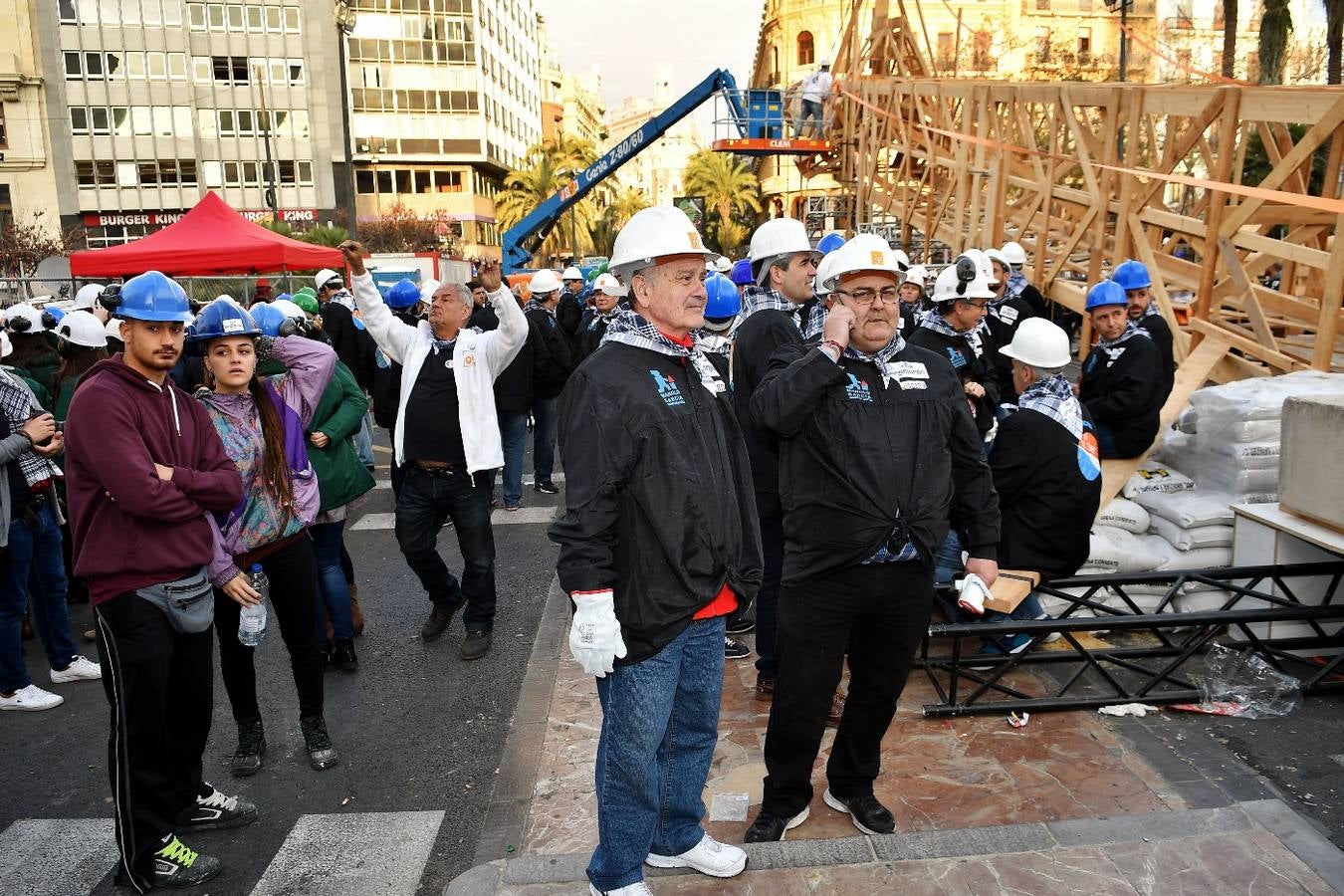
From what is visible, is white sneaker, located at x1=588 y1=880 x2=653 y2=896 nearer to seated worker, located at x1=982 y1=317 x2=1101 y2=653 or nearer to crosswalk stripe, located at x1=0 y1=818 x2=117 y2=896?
crosswalk stripe, located at x1=0 y1=818 x2=117 y2=896

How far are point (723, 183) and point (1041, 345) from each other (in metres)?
55.5

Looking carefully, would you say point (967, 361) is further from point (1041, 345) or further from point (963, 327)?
point (1041, 345)

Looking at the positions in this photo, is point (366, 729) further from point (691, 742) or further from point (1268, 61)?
point (1268, 61)

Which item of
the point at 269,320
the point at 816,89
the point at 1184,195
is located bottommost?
the point at 269,320

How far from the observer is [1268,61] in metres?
15.7

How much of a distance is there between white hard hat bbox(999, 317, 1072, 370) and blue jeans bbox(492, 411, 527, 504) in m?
5.24

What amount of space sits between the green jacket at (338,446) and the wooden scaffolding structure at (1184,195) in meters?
5.45

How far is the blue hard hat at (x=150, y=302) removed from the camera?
3.20 meters

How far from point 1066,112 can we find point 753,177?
175 feet

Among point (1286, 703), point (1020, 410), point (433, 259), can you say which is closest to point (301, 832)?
point (1020, 410)

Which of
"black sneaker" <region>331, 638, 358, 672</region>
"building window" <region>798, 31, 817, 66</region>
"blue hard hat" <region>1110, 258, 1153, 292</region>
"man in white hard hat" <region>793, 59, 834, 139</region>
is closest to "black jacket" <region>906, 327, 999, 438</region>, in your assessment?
"blue hard hat" <region>1110, 258, 1153, 292</region>

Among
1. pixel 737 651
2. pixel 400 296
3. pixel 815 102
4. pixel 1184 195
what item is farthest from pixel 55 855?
pixel 815 102

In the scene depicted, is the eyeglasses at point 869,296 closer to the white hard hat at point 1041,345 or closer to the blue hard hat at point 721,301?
the white hard hat at point 1041,345

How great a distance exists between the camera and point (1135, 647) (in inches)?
200
